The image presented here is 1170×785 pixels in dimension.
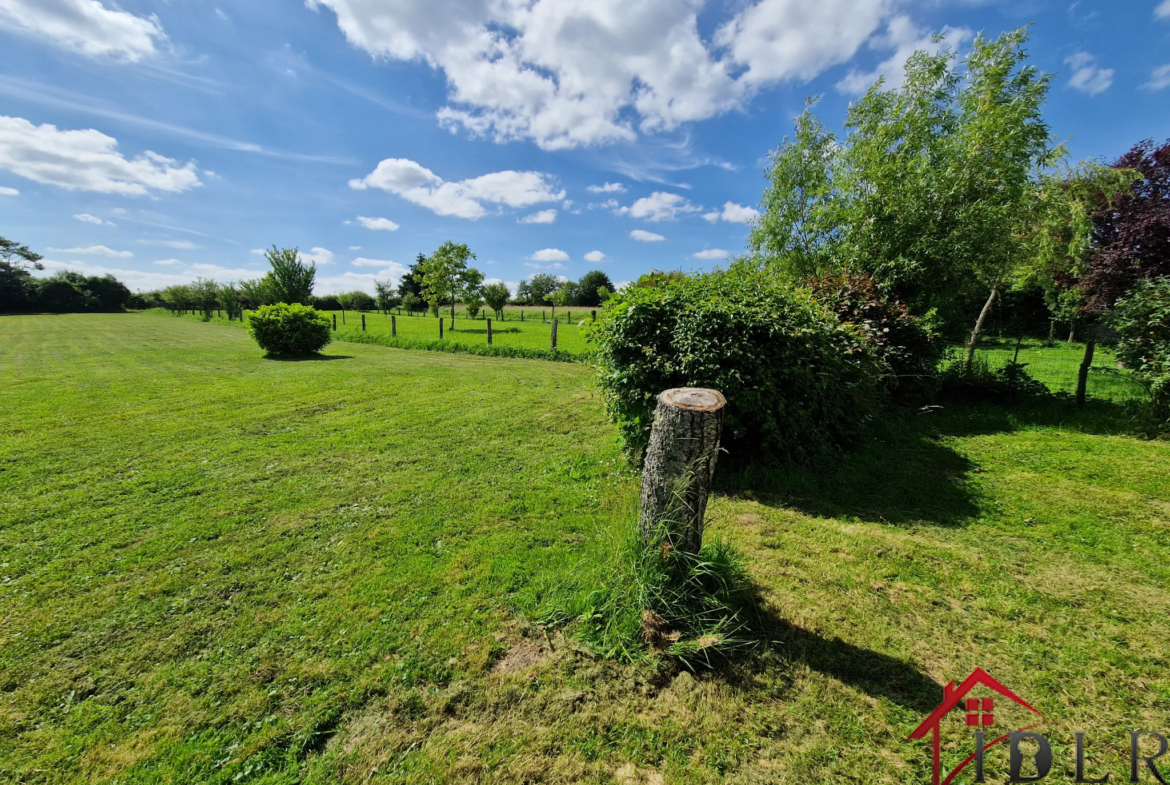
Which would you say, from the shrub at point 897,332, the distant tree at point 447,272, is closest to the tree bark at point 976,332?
the shrub at point 897,332

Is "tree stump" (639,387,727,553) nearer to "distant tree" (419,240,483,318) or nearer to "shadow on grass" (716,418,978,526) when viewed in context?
"shadow on grass" (716,418,978,526)

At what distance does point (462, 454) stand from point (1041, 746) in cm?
521

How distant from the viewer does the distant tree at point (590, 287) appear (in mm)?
72000

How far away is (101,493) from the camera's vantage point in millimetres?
4152

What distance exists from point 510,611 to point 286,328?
1619 centimetres

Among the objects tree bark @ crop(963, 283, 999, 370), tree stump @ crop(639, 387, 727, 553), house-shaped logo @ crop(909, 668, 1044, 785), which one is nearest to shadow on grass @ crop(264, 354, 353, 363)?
tree stump @ crop(639, 387, 727, 553)

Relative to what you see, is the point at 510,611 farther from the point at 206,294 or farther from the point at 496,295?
the point at 206,294

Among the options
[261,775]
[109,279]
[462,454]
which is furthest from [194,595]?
[109,279]

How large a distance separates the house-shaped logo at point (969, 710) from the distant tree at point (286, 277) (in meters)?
41.4

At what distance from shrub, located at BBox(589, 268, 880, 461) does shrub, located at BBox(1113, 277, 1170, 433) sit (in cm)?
416

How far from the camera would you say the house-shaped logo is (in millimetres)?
1849

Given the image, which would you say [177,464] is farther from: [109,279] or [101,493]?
[109,279]

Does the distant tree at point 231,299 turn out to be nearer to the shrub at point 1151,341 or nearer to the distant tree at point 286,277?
the distant tree at point 286,277

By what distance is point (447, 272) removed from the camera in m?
33.4
